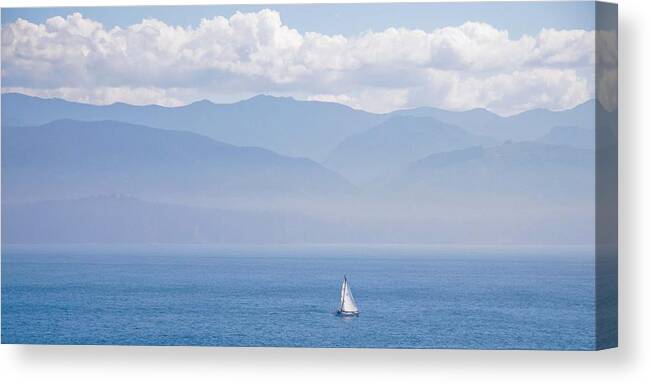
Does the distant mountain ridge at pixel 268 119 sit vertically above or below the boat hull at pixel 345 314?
above

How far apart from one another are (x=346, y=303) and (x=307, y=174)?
221cm

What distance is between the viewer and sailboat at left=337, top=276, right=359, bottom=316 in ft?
74.8

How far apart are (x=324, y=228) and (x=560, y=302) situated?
13.2 feet

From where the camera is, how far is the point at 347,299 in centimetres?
2311

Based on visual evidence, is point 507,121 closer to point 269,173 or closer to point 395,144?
point 395,144

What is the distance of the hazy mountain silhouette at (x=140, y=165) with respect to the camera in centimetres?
2327

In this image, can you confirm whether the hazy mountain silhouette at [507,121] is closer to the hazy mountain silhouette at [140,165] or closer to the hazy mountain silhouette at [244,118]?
the hazy mountain silhouette at [244,118]

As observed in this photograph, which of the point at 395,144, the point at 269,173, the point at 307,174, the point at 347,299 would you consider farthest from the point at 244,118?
the point at 347,299

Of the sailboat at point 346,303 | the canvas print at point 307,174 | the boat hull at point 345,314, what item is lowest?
the boat hull at point 345,314

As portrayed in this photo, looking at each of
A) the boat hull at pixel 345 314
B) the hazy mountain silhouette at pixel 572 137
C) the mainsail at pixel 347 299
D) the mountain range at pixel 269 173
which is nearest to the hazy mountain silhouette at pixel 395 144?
the mountain range at pixel 269 173

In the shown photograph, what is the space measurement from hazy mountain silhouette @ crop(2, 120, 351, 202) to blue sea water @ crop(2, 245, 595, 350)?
954 mm

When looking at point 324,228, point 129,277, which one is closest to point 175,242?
point 129,277

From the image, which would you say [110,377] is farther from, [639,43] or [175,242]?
[639,43]

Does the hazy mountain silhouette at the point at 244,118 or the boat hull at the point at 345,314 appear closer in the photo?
the boat hull at the point at 345,314
